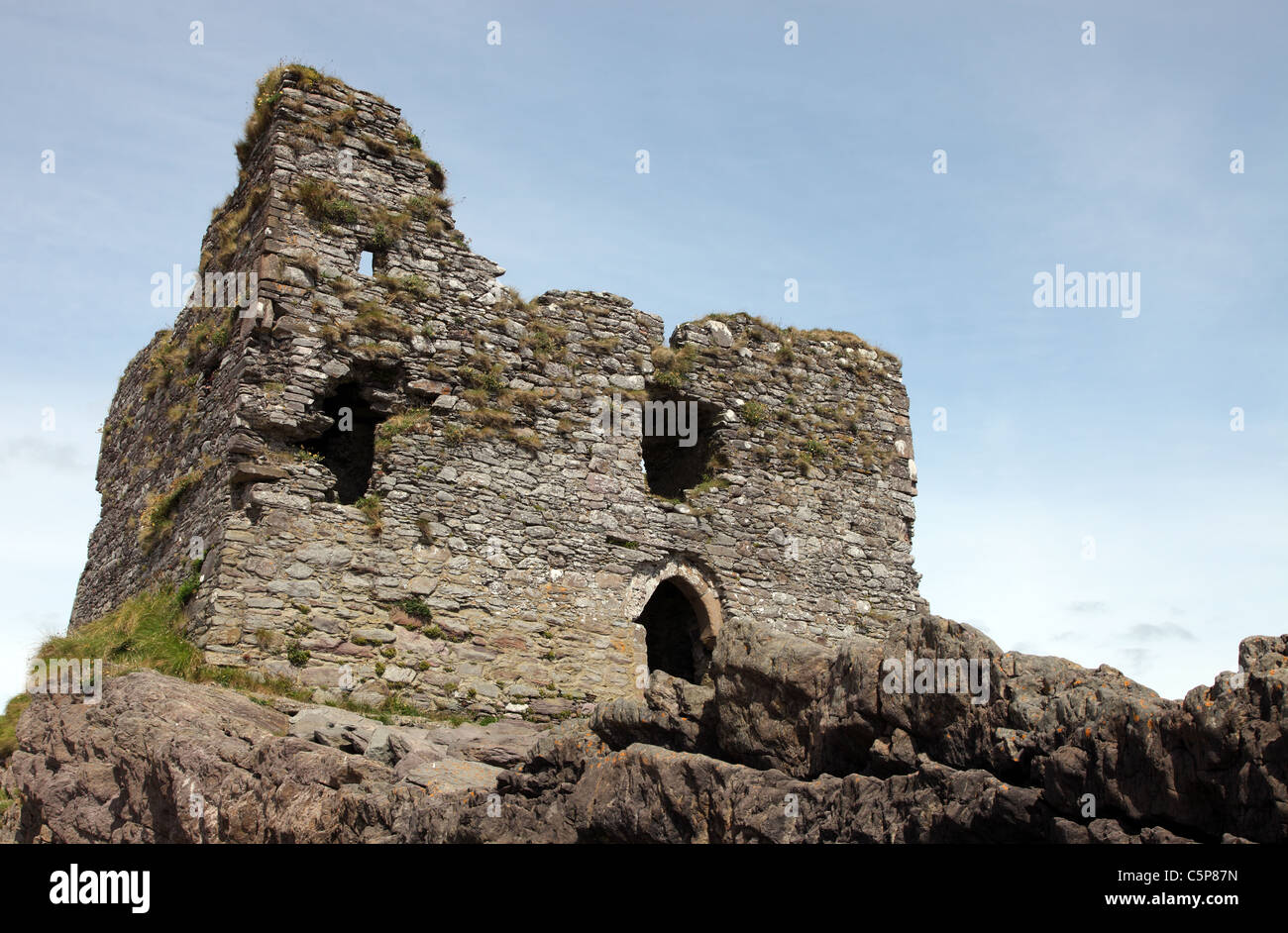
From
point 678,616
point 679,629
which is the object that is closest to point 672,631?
point 679,629

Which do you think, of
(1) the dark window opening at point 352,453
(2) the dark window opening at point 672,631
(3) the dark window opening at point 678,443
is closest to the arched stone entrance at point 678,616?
(2) the dark window opening at point 672,631

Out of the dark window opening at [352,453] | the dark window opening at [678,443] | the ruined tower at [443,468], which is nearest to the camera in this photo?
the ruined tower at [443,468]

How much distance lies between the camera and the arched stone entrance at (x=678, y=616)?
15250 mm

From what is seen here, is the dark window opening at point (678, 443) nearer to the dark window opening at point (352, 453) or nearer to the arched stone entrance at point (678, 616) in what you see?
the arched stone entrance at point (678, 616)

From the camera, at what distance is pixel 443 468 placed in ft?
46.4

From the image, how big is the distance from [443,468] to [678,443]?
4428 mm

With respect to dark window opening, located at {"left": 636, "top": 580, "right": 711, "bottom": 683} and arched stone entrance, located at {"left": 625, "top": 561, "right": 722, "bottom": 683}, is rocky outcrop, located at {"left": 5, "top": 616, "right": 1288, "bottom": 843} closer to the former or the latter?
arched stone entrance, located at {"left": 625, "top": 561, "right": 722, "bottom": 683}

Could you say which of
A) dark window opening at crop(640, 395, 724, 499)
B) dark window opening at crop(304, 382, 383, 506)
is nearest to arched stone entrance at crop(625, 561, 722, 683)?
dark window opening at crop(640, 395, 724, 499)

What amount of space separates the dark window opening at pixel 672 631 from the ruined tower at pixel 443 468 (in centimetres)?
4

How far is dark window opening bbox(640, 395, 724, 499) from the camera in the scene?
1644 cm

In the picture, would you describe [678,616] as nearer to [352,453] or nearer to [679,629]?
[679,629]

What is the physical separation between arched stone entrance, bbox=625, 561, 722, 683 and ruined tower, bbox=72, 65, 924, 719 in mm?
45
